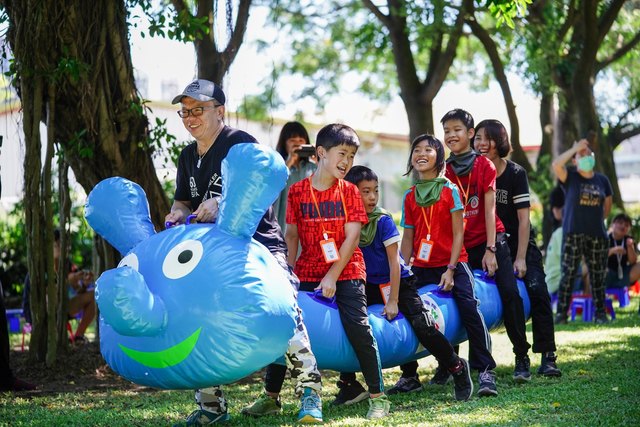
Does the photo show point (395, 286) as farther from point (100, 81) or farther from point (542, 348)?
point (100, 81)

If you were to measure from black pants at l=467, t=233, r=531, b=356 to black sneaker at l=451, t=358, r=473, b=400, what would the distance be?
73 cm

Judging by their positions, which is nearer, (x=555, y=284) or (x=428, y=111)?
(x=555, y=284)

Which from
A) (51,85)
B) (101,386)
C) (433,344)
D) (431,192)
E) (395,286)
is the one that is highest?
(51,85)

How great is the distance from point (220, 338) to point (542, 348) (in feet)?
10.3

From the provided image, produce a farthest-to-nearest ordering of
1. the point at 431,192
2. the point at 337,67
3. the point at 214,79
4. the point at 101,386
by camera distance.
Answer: the point at 337,67, the point at 214,79, the point at 101,386, the point at 431,192

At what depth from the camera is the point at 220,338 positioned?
13.3 ft

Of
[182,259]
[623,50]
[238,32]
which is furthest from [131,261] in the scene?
[623,50]

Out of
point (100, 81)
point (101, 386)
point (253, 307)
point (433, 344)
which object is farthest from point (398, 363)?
point (100, 81)


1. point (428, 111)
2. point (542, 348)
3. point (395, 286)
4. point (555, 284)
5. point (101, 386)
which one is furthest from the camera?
point (428, 111)

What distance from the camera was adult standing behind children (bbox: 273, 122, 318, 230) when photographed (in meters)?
7.44

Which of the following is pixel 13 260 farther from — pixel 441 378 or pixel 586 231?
pixel 441 378

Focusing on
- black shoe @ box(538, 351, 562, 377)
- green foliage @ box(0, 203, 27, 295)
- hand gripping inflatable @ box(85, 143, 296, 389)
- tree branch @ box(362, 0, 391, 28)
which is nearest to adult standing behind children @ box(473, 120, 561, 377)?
black shoe @ box(538, 351, 562, 377)

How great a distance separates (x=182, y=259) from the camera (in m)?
4.21

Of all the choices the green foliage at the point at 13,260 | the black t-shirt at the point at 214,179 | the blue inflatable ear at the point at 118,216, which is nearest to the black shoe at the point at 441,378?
the black t-shirt at the point at 214,179
